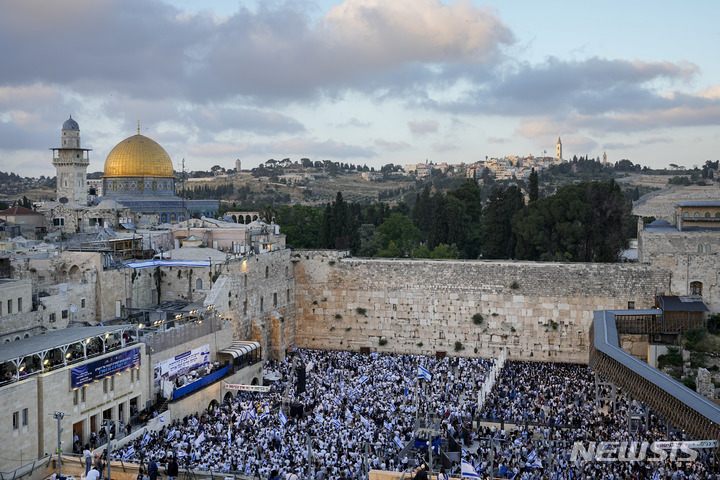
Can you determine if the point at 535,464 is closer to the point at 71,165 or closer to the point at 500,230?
the point at 500,230

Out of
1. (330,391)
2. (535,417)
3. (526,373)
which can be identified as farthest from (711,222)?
(330,391)

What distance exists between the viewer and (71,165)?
4488cm

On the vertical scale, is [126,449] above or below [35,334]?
below

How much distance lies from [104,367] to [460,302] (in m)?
16.7

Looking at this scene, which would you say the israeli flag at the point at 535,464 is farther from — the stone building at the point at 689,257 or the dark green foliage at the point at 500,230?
the dark green foliage at the point at 500,230

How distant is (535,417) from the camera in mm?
24609

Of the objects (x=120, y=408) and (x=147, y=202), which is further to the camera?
(x=147, y=202)

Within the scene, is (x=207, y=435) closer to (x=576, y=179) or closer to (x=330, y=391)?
(x=330, y=391)

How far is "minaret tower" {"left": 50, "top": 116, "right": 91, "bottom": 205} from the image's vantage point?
4456 cm

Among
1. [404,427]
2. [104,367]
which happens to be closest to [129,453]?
[104,367]

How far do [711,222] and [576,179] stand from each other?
81286 millimetres

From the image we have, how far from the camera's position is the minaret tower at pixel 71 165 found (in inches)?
1754

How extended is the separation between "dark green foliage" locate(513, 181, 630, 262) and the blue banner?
2235cm

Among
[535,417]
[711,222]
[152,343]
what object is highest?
[711,222]
